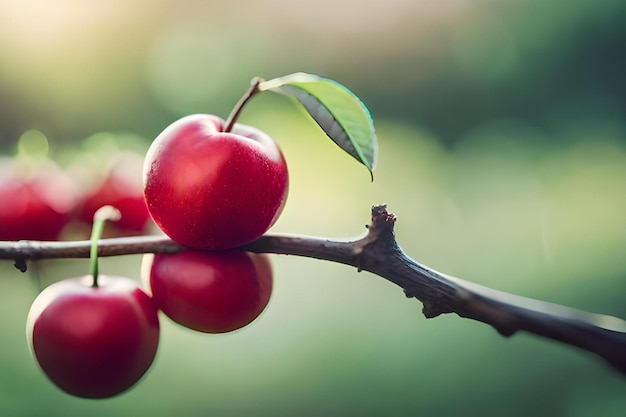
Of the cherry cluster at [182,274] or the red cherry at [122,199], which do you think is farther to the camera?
the red cherry at [122,199]

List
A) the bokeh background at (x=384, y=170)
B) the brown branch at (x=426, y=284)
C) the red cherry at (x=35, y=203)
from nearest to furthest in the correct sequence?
the brown branch at (x=426, y=284)
the red cherry at (x=35, y=203)
the bokeh background at (x=384, y=170)

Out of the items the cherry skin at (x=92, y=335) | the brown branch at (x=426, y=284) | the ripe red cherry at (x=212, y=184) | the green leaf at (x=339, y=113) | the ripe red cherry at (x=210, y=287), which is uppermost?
the green leaf at (x=339, y=113)

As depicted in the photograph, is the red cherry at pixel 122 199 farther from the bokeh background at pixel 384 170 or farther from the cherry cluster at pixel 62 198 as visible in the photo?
the bokeh background at pixel 384 170

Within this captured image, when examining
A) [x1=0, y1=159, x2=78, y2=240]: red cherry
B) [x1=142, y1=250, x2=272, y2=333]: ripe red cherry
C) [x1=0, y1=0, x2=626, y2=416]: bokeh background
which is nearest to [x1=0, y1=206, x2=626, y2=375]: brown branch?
[x1=142, y1=250, x2=272, y2=333]: ripe red cherry

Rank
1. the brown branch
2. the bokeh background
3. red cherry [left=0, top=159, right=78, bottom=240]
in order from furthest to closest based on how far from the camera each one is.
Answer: the bokeh background → red cherry [left=0, top=159, right=78, bottom=240] → the brown branch

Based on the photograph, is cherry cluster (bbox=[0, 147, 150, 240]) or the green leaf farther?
cherry cluster (bbox=[0, 147, 150, 240])

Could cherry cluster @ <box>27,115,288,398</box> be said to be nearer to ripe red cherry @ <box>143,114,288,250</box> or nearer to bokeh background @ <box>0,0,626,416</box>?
ripe red cherry @ <box>143,114,288,250</box>

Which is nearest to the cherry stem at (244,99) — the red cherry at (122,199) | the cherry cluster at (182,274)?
the cherry cluster at (182,274)

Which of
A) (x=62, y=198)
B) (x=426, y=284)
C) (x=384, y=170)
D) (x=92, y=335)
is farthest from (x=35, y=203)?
(x=384, y=170)
